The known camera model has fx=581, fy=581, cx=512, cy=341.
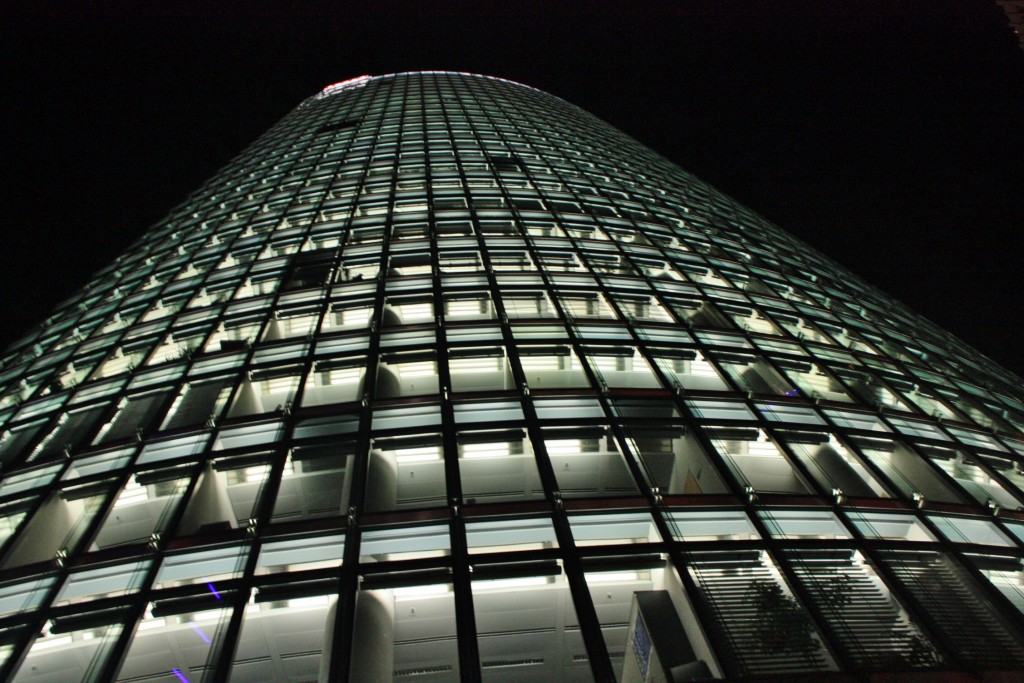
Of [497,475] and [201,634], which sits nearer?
[201,634]

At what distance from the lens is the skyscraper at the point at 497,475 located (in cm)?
847

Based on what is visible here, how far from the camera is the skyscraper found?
8.47 m

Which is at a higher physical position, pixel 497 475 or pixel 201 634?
pixel 497 475

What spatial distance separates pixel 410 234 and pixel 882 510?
745 inches

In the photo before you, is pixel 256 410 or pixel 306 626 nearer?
pixel 306 626

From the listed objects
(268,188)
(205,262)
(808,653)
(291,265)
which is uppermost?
(268,188)

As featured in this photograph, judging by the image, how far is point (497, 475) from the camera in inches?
472

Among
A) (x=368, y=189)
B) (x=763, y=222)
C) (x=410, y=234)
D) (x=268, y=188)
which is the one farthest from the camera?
(x=763, y=222)

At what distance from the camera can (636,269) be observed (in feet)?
73.4

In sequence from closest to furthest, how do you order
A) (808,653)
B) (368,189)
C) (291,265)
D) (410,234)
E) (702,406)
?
(808,653) → (702,406) → (291,265) → (410,234) → (368,189)

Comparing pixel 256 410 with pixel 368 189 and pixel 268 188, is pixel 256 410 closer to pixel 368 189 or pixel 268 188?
pixel 368 189

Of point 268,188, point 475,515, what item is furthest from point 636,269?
point 268,188

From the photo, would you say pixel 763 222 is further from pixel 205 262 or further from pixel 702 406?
pixel 205 262

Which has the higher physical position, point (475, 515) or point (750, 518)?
point (475, 515)
